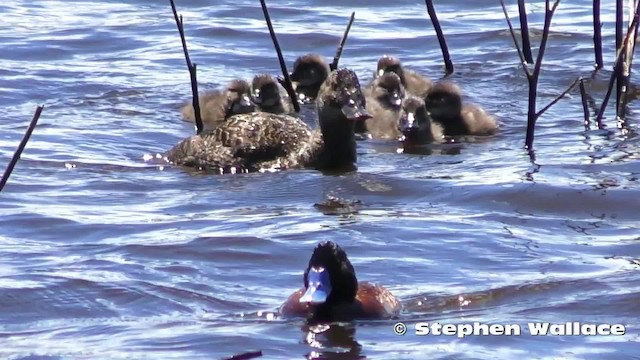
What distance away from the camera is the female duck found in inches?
437

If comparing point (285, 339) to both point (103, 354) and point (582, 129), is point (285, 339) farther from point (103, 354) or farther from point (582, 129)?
point (582, 129)

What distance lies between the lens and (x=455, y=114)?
11.1 metres

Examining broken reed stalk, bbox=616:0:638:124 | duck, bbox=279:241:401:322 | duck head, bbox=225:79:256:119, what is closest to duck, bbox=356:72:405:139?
duck head, bbox=225:79:256:119

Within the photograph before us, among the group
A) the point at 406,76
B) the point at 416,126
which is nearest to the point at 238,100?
the point at 416,126

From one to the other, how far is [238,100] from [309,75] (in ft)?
3.44

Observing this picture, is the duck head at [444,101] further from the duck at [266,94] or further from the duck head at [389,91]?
the duck at [266,94]

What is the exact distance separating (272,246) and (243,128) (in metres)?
2.47

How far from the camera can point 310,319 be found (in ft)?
21.0

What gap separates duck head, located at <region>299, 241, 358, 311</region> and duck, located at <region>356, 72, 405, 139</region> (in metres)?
4.51

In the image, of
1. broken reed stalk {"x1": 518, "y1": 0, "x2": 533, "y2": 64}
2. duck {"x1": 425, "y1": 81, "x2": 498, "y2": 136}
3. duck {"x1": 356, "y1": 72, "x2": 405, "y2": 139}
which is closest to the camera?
duck {"x1": 425, "y1": 81, "x2": 498, "y2": 136}

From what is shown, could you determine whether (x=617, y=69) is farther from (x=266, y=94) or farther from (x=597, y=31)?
(x=266, y=94)

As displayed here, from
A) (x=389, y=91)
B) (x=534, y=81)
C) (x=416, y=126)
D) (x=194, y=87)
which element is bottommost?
(x=416, y=126)

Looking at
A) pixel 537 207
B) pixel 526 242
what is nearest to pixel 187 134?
pixel 537 207

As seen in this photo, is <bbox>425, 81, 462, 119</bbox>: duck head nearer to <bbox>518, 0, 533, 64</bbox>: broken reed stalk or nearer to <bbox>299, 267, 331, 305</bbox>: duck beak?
<bbox>518, 0, 533, 64</bbox>: broken reed stalk
